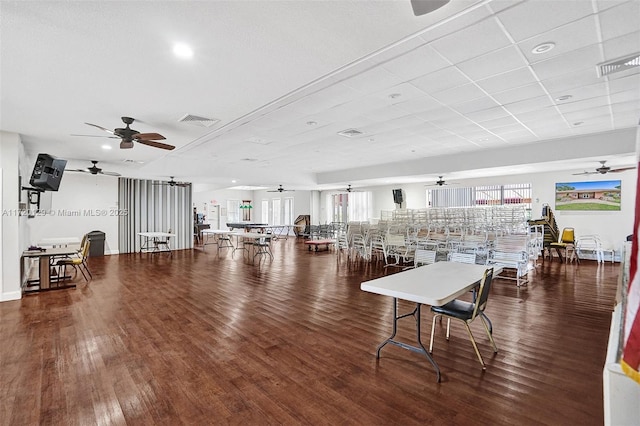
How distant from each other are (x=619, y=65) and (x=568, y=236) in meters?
7.46

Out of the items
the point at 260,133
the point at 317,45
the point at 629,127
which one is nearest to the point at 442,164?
the point at 629,127

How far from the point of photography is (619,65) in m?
3.27

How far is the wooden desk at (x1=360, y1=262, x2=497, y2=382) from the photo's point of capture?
8.12 feet

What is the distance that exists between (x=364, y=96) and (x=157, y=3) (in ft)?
8.73

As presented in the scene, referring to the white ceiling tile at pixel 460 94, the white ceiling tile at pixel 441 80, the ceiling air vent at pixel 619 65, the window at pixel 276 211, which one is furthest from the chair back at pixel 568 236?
the window at pixel 276 211

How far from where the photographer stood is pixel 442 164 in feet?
28.6

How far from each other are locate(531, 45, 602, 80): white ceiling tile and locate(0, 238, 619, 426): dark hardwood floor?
2.94 m

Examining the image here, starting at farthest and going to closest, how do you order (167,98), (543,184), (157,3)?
(543,184) → (167,98) → (157,3)

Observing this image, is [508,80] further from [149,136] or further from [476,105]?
[149,136]

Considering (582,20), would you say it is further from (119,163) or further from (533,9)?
(119,163)

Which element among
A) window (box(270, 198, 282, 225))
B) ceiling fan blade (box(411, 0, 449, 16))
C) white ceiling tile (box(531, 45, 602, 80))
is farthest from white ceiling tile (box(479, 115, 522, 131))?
window (box(270, 198, 282, 225))

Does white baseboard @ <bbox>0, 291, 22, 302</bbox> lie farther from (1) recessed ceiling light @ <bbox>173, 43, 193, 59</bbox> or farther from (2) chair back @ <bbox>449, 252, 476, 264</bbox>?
(2) chair back @ <bbox>449, 252, 476, 264</bbox>

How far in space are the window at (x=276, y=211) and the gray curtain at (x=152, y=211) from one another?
7.24m

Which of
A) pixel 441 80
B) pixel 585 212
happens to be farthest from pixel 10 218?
pixel 585 212
